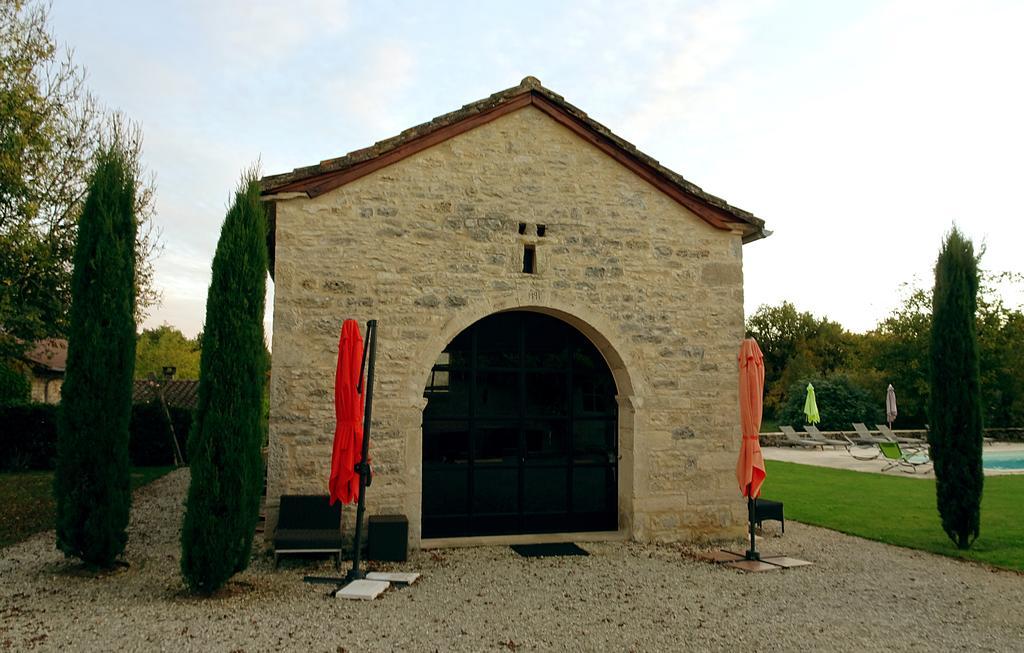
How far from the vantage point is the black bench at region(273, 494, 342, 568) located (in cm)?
706

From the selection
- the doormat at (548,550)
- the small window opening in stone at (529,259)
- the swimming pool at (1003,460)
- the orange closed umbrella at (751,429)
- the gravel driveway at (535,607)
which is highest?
the small window opening in stone at (529,259)

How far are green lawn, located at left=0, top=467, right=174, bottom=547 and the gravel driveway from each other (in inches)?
54.8

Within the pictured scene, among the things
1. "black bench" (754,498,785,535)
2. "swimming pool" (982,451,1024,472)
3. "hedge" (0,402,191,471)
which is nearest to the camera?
"black bench" (754,498,785,535)

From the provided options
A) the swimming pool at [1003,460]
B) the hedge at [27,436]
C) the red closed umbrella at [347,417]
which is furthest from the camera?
the swimming pool at [1003,460]

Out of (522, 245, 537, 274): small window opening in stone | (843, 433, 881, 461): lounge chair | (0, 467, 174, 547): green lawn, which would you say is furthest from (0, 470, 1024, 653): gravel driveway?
(843, 433, 881, 461): lounge chair

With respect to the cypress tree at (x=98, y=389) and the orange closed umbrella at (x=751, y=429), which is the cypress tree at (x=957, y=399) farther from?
the cypress tree at (x=98, y=389)

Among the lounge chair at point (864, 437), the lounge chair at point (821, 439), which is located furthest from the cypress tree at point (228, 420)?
the lounge chair at point (864, 437)

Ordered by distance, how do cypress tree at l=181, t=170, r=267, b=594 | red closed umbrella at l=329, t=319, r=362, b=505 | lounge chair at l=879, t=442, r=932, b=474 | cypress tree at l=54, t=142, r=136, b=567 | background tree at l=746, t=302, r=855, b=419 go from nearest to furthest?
cypress tree at l=181, t=170, r=267, b=594 → red closed umbrella at l=329, t=319, r=362, b=505 → cypress tree at l=54, t=142, r=136, b=567 → lounge chair at l=879, t=442, r=932, b=474 → background tree at l=746, t=302, r=855, b=419

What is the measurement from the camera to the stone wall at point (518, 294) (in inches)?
311

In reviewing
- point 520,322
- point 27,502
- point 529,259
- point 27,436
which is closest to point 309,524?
point 520,322

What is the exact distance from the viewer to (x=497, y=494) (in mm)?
8859

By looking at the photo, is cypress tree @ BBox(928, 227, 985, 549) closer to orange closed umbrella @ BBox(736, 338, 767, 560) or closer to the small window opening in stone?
orange closed umbrella @ BBox(736, 338, 767, 560)

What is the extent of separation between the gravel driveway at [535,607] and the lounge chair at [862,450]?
13291mm

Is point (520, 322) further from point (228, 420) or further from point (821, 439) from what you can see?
point (821, 439)
